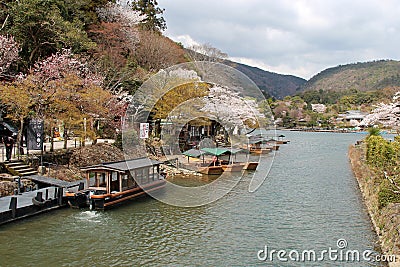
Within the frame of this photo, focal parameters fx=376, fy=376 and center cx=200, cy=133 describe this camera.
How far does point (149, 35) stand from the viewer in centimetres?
4103

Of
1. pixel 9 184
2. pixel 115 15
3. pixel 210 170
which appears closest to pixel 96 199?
pixel 9 184

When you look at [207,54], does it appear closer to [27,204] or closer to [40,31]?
[40,31]

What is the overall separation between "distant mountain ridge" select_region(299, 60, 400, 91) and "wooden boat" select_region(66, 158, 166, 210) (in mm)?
128310

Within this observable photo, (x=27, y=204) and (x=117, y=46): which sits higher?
(x=117, y=46)

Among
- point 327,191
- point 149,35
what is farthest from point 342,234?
point 149,35

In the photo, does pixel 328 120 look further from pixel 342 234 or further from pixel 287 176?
pixel 342 234

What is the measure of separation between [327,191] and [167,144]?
46.7ft

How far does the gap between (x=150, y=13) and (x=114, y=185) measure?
38.2 m

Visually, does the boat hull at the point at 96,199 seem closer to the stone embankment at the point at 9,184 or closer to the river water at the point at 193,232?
the river water at the point at 193,232

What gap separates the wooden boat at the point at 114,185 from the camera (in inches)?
583

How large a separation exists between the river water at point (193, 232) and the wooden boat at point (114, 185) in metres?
0.43

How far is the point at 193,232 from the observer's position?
12812mm

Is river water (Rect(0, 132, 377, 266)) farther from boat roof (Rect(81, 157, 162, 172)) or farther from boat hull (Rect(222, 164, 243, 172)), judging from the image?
boat hull (Rect(222, 164, 243, 172))

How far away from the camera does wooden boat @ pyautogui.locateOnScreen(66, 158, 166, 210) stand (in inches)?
583
